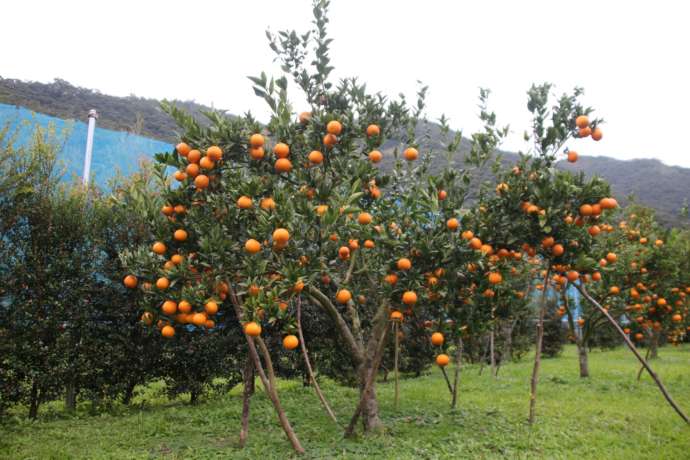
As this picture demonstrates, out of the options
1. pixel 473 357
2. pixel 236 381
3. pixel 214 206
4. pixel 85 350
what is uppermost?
pixel 214 206

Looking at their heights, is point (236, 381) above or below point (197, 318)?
below

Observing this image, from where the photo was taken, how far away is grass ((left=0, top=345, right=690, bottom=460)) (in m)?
4.58

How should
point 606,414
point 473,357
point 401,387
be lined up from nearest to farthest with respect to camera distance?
1. point 606,414
2. point 401,387
3. point 473,357

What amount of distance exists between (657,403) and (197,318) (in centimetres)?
700

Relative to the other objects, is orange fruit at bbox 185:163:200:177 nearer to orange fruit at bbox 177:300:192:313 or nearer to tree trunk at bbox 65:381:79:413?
orange fruit at bbox 177:300:192:313

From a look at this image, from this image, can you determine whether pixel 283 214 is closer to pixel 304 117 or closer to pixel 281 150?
pixel 281 150

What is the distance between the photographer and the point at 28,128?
10.2 meters

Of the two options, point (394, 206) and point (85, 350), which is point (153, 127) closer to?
point (85, 350)

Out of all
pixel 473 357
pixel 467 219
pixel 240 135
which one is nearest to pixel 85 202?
pixel 240 135

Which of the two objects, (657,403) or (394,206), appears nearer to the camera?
(394,206)

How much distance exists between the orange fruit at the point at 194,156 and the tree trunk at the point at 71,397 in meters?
4.37

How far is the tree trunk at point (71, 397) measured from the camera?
6.48 meters

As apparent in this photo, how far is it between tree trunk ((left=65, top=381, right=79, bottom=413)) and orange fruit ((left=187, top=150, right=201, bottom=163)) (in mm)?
4373

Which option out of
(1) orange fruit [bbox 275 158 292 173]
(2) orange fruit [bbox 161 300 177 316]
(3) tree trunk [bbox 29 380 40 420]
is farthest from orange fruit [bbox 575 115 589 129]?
(3) tree trunk [bbox 29 380 40 420]
